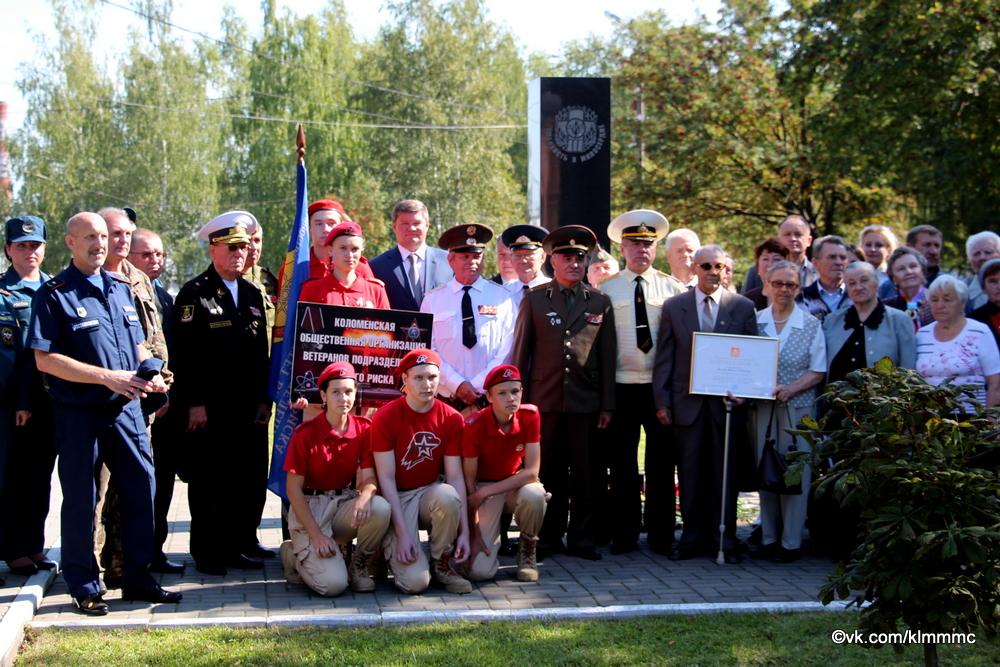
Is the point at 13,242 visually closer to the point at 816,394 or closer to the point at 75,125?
the point at 816,394

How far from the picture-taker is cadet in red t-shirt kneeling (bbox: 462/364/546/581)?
23.3 ft

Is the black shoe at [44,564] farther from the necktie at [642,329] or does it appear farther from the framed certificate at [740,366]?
the framed certificate at [740,366]

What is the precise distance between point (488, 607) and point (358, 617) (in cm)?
86

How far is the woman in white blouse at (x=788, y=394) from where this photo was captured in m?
7.85

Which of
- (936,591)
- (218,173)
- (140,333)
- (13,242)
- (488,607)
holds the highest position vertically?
(218,173)

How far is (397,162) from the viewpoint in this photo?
4012 cm

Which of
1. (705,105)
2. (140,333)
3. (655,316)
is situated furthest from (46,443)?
(705,105)

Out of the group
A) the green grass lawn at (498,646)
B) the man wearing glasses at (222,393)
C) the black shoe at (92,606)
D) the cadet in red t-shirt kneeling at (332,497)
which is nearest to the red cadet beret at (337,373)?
the cadet in red t-shirt kneeling at (332,497)

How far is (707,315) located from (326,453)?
3.07 metres

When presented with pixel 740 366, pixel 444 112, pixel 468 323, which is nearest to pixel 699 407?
pixel 740 366

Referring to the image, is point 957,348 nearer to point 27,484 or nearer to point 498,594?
point 498,594

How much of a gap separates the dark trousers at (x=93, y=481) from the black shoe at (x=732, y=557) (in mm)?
4017

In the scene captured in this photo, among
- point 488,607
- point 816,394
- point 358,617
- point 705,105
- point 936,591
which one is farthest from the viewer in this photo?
point 705,105

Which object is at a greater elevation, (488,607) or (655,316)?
(655,316)
